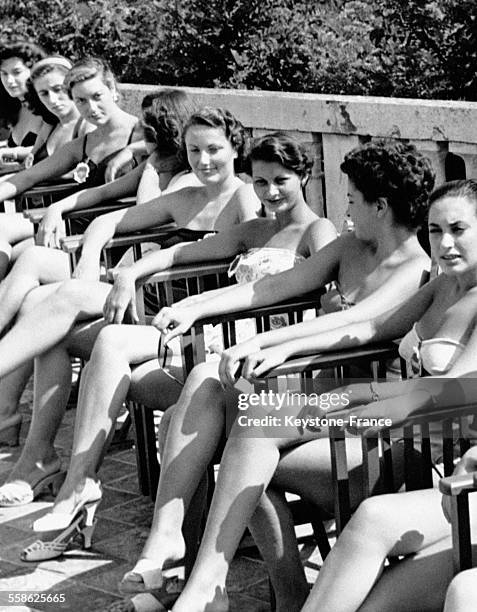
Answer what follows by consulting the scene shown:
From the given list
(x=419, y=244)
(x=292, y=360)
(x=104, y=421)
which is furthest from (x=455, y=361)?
(x=104, y=421)

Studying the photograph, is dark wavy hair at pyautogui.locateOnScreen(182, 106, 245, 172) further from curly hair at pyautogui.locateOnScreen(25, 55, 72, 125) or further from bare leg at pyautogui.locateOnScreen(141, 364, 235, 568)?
curly hair at pyautogui.locateOnScreen(25, 55, 72, 125)

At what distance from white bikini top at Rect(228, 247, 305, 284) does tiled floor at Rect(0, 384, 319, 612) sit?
0.87m

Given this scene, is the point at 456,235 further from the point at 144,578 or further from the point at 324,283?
the point at 144,578

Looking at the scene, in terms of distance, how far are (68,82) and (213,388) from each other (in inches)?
115

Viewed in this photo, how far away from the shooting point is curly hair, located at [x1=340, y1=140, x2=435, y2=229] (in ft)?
13.5

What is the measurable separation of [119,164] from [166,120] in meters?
0.75

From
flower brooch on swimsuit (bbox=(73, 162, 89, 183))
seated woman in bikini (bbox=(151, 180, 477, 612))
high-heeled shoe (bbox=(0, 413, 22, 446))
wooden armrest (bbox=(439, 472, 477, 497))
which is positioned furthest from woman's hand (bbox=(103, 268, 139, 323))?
wooden armrest (bbox=(439, 472, 477, 497))

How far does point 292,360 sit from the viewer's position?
380 cm

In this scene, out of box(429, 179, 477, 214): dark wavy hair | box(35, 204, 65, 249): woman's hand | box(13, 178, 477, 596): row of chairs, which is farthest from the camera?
box(35, 204, 65, 249): woman's hand

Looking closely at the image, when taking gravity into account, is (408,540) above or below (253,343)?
below

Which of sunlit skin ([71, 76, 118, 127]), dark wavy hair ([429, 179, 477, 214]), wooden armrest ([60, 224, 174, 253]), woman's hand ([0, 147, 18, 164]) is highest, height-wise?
sunlit skin ([71, 76, 118, 127])

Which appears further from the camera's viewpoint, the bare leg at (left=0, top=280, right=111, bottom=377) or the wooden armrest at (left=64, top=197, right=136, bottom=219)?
the wooden armrest at (left=64, top=197, right=136, bottom=219)

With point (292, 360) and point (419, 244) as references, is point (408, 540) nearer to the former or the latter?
point (292, 360)

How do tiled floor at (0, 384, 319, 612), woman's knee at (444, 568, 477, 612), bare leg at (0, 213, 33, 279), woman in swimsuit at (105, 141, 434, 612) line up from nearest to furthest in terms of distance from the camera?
woman's knee at (444, 568, 477, 612) < woman in swimsuit at (105, 141, 434, 612) < tiled floor at (0, 384, 319, 612) < bare leg at (0, 213, 33, 279)
